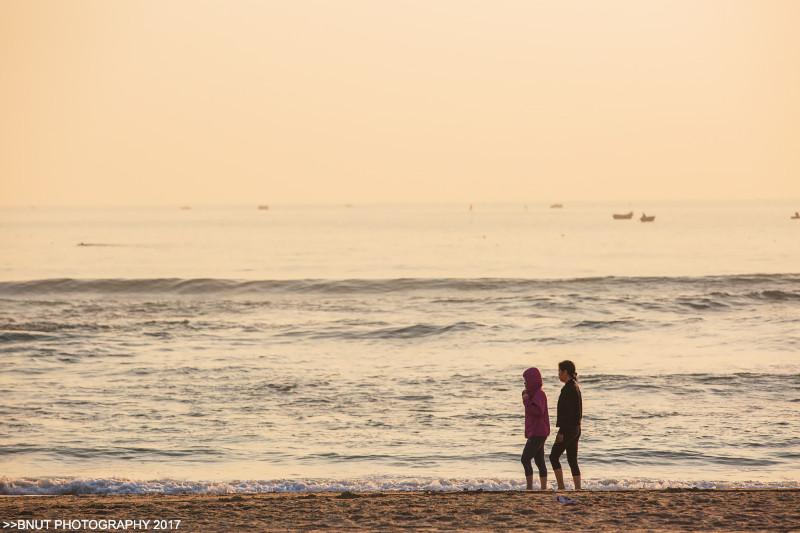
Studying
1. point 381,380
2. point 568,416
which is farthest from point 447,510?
point 381,380

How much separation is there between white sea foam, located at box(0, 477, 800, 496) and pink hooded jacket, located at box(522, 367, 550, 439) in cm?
125

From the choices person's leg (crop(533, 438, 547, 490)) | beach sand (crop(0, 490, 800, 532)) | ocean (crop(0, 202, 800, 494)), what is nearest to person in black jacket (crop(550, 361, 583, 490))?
person's leg (crop(533, 438, 547, 490))

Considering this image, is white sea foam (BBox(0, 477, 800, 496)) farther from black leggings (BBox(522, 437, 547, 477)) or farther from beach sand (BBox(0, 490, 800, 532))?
beach sand (BBox(0, 490, 800, 532))

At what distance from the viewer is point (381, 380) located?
22688 millimetres

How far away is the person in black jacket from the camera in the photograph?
11.7 metres

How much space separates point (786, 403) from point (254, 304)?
29339 millimetres

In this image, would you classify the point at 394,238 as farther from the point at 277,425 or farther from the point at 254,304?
the point at 277,425

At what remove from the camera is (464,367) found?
81.8ft

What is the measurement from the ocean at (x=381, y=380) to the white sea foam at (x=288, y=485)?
4 centimetres

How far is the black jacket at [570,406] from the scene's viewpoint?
38.8 feet

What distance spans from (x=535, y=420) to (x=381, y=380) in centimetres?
1083

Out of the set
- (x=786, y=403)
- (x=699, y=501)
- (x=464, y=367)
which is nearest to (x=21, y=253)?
(x=464, y=367)

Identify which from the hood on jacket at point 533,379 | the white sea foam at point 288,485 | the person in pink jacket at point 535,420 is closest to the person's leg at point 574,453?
the person in pink jacket at point 535,420

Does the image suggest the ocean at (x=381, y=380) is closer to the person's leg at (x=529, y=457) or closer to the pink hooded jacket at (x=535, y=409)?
the person's leg at (x=529, y=457)
